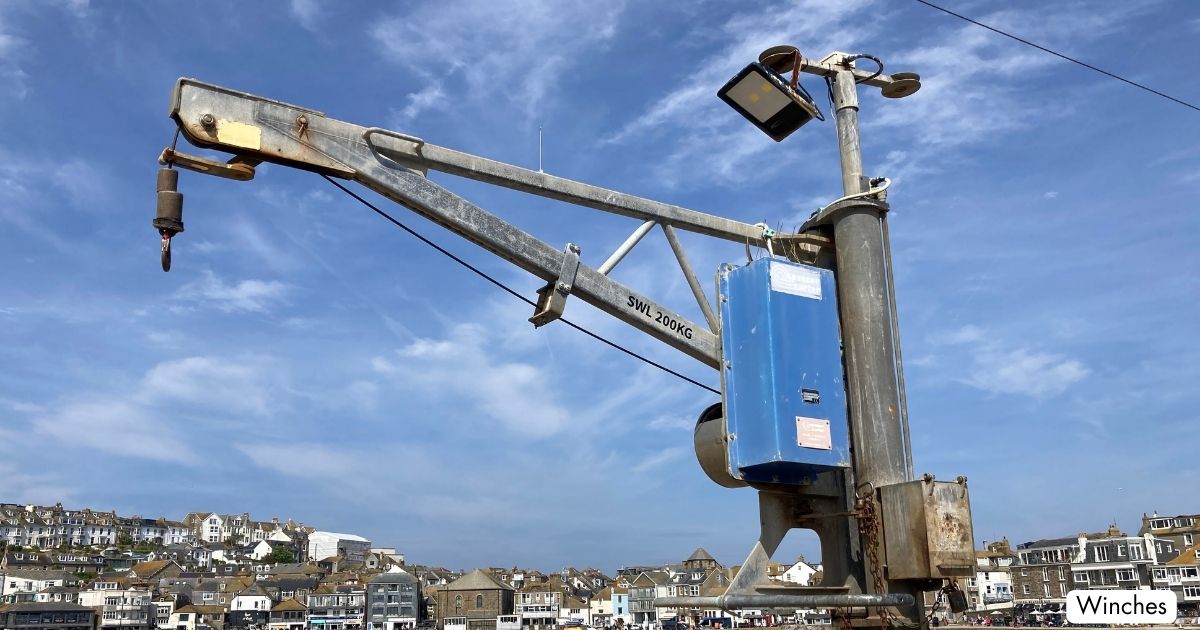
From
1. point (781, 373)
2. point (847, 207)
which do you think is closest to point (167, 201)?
point (781, 373)

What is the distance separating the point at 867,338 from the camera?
616 cm

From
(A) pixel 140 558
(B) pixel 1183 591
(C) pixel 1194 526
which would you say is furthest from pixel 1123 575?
(A) pixel 140 558

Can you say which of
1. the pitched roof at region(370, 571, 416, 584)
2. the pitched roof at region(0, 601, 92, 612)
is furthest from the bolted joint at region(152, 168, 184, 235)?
the pitched roof at region(370, 571, 416, 584)

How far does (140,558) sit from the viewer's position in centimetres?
17650

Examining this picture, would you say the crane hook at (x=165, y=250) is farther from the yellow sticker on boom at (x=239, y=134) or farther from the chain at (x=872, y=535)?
the chain at (x=872, y=535)

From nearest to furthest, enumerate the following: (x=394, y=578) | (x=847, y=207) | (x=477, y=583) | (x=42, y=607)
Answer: (x=847, y=207) → (x=42, y=607) → (x=477, y=583) → (x=394, y=578)

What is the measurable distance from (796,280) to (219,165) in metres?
3.64

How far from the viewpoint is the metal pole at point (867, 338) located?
19.6ft

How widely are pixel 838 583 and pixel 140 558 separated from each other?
643 feet

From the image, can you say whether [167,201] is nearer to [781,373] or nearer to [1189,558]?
[781,373]

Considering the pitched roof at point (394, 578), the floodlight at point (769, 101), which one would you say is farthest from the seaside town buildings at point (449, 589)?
the floodlight at point (769, 101)

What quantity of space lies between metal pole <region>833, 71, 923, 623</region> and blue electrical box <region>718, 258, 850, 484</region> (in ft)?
0.34

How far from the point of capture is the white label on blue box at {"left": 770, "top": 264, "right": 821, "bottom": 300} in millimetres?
6070

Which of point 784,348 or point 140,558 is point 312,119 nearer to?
point 784,348
